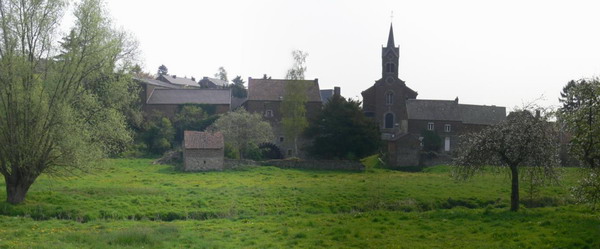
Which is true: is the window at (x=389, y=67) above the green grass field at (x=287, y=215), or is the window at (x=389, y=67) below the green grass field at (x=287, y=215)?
above

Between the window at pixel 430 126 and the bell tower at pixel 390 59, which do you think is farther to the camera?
the bell tower at pixel 390 59

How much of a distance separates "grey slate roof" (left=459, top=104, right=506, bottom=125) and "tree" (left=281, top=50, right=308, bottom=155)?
21.9m

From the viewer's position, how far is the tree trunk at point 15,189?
24109mm

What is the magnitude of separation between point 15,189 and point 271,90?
4242cm

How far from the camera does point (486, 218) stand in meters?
20.7

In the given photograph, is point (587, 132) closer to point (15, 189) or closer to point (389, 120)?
point (15, 189)

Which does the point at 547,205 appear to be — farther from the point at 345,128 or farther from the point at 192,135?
the point at 192,135

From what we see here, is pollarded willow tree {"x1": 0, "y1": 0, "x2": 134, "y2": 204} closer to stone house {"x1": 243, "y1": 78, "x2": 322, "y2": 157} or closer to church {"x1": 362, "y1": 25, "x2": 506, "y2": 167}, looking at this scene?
stone house {"x1": 243, "y1": 78, "x2": 322, "y2": 157}

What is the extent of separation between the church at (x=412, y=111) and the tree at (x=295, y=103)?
13118mm

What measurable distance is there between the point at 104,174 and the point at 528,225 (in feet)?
92.1

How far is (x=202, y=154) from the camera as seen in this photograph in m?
41.7

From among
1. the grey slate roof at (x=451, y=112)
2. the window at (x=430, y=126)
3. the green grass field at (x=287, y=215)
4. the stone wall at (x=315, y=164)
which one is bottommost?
the green grass field at (x=287, y=215)

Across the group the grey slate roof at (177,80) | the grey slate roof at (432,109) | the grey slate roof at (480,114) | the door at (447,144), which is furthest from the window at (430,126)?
the grey slate roof at (177,80)

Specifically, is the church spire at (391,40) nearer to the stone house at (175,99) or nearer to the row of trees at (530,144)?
the stone house at (175,99)
